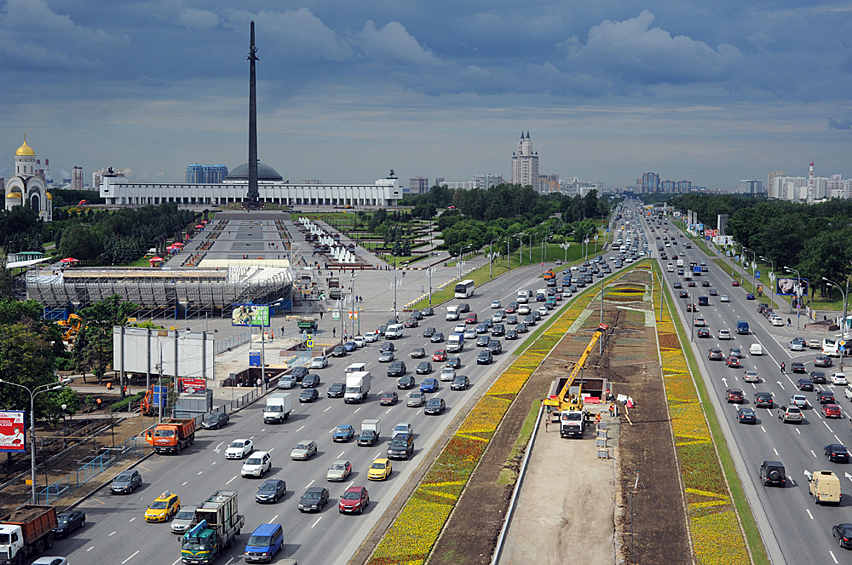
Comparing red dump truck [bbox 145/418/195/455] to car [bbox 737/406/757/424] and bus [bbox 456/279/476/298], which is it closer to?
car [bbox 737/406/757/424]

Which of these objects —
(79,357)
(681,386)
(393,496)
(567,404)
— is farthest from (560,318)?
(393,496)

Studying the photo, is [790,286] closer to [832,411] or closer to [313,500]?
[832,411]

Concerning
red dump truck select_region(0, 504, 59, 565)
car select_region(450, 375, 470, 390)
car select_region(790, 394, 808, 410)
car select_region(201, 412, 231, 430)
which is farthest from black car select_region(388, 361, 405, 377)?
red dump truck select_region(0, 504, 59, 565)

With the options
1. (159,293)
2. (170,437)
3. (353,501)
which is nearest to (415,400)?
(170,437)

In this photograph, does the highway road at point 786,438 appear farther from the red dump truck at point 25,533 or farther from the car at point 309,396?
the red dump truck at point 25,533

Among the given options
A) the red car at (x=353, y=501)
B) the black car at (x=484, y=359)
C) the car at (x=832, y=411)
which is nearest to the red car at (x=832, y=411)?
the car at (x=832, y=411)

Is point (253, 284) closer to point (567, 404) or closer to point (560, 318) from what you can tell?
point (560, 318)
